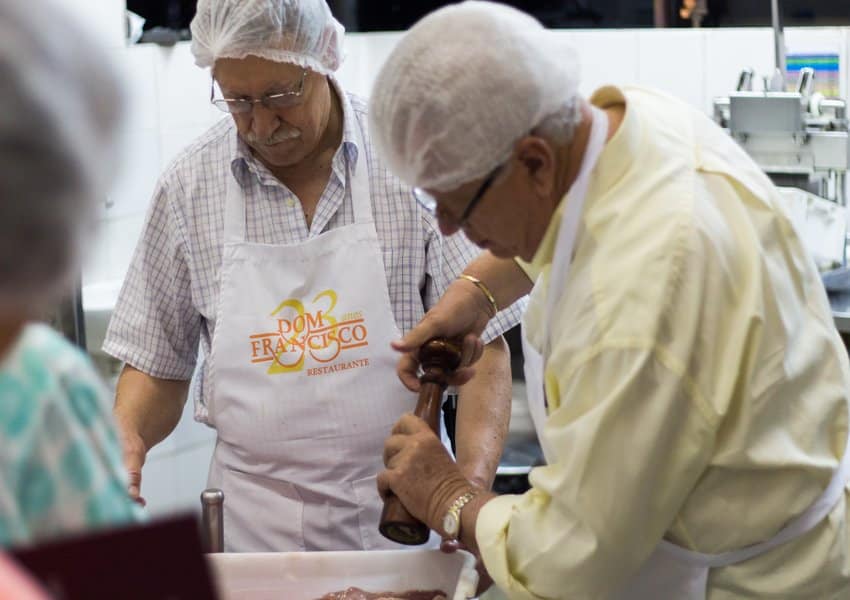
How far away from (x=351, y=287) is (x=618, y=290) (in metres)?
0.90

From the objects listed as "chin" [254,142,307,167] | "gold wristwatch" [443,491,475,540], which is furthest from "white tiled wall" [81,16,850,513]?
"gold wristwatch" [443,491,475,540]

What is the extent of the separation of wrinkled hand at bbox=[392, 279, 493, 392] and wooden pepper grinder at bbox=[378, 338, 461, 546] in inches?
0.7

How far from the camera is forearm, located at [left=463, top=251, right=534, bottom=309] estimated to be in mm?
2266

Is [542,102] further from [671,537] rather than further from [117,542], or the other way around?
[117,542]

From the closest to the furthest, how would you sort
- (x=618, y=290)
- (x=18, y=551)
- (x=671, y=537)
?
(x=18, y=551), (x=618, y=290), (x=671, y=537)

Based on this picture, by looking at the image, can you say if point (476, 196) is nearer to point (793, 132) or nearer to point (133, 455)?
point (133, 455)

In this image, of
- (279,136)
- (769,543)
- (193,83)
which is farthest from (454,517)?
(193,83)

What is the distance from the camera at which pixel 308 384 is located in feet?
7.63

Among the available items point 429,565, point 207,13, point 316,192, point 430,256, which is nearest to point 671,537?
point 429,565


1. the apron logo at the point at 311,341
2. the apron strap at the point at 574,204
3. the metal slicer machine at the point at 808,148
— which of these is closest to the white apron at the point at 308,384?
the apron logo at the point at 311,341

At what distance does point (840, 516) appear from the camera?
5.63ft

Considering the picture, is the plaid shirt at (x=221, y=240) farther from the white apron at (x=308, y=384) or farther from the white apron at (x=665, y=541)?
the white apron at (x=665, y=541)

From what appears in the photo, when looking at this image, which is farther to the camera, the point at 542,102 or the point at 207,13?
the point at 207,13

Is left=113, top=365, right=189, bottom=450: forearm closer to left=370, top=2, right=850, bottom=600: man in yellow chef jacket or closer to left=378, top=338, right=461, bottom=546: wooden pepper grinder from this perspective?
left=378, top=338, right=461, bottom=546: wooden pepper grinder
